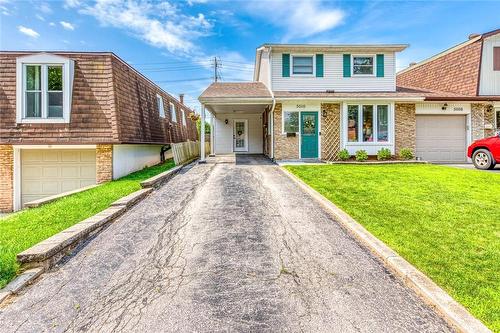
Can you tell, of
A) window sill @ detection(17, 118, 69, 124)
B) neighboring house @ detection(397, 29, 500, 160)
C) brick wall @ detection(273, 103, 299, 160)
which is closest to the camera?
window sill @ detection(17, 118, 69, 124)

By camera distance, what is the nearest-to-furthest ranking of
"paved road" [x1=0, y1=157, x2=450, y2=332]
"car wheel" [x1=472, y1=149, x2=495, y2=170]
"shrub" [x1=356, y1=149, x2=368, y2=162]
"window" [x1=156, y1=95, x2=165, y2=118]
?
"paved road" [x1=0, y1=157, x2=450, y2=332], "car wheel" [x1=472, y1=149, x2=495, y2=170], "shrub" [x1=356, y1=149, x2=368, y2=162], "window" [x1=156, y1=95, x2=165, y2=118]

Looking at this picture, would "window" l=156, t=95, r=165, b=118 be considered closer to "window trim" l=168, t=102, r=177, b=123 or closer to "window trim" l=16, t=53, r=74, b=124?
"window trim" l=168, t=102, r=177, b=123

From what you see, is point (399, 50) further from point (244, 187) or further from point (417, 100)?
point (244, 187)

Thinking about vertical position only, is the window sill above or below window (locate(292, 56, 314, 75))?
below

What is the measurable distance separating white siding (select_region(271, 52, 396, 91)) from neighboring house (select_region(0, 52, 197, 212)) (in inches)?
295

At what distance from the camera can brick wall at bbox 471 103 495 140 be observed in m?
14.1

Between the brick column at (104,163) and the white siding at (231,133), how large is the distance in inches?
403

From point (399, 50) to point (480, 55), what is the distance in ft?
13.6

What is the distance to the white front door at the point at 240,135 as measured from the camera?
20.2m

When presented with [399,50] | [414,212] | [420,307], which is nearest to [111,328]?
[420,307]

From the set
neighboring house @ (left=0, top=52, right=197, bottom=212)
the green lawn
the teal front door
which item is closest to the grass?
neighboring house @ (left=0, top=52, right=197, bottom=212)

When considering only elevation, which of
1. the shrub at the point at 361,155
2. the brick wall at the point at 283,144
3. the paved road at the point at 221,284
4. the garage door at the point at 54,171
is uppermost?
the brick wall at the point at 283,144

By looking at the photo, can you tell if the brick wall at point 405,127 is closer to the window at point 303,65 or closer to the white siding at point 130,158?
the window at point 303,65

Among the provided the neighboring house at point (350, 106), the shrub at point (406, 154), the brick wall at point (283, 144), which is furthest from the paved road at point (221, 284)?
the shrub at point (406, 154)
